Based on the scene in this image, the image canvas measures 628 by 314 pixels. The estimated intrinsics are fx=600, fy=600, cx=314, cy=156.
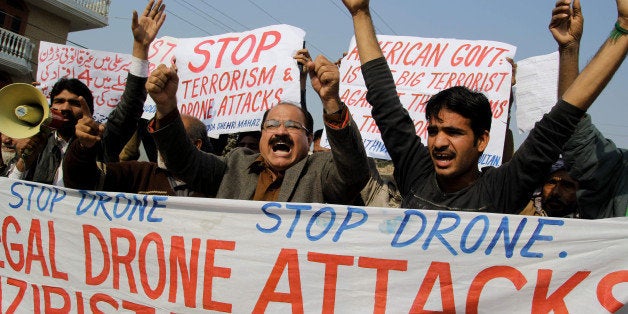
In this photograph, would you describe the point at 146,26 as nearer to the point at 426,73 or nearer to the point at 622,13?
the point at 426,73

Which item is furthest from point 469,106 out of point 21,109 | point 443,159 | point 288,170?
point 21,109

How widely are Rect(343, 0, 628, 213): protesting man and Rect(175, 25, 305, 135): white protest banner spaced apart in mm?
1782

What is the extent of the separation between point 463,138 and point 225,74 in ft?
8.95

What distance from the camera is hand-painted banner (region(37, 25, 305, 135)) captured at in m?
4.39

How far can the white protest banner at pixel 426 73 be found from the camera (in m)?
4.32

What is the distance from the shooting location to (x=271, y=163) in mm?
2809

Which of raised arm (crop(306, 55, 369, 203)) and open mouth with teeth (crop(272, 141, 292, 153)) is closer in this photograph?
raised arm (crop(306, 55, 369, 203))

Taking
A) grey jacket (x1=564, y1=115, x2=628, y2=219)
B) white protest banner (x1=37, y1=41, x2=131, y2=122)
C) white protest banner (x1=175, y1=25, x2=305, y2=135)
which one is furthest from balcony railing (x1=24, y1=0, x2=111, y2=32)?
grey jacket (x1=564, y1=115, x2=628, y2=219)

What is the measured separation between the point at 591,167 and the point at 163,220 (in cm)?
187

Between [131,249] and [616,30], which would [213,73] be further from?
[616,30]

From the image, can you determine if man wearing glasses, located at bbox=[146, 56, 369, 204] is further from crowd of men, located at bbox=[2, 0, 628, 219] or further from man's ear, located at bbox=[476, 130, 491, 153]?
man's ear, located at bbox=[476, 130, 491, 153]

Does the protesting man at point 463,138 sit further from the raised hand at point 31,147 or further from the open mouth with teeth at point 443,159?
the raised hand at point 31,147

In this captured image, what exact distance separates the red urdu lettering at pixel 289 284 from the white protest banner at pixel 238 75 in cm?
204

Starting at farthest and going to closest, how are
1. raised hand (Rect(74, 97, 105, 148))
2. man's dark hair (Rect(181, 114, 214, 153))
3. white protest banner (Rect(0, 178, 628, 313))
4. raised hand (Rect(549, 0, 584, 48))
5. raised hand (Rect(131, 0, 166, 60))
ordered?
1. man's dark hair (Rect(181, 114, 214, 153))
2. raised hand (Rect(131, 0, 166, 60))
3. raised hand (Rect(74, 97, 105, 148))
4. raised hand (Rect(549, 0, 584, 48))
5. white protest banner (Rect(0, 178, 628, 313))
